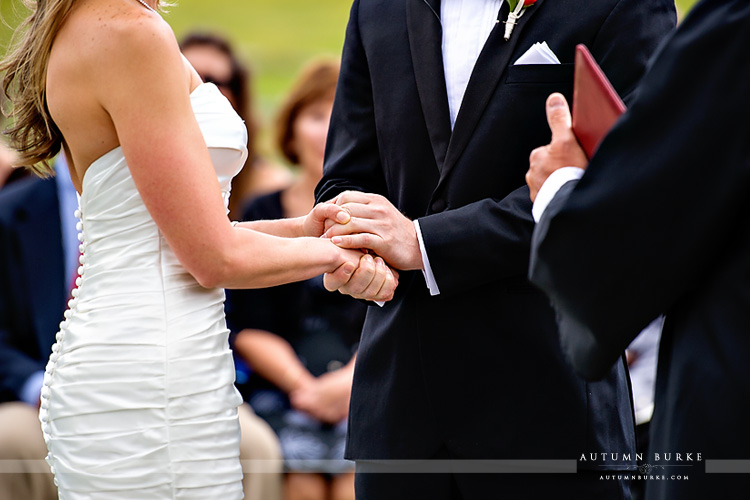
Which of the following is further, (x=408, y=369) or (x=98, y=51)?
(x=408, y=369)

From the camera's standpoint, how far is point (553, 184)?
5.25 ft

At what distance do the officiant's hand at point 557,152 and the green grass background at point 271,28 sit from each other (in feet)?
10.4

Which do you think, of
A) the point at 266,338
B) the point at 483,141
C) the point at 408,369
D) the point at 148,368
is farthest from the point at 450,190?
the point at 266,338

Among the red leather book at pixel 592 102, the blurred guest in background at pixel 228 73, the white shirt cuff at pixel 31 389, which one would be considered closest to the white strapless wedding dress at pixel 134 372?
the red leather book at pixel 592 102

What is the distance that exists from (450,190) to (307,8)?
2811mm

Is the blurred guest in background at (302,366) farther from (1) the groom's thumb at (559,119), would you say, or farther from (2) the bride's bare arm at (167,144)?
(1) the groom's thumb at (559,119)

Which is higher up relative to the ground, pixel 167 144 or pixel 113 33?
pixel 113 33

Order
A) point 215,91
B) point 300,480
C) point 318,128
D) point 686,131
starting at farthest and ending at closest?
point 318,128 < point 300,480 < point 215,91 < point 686,131

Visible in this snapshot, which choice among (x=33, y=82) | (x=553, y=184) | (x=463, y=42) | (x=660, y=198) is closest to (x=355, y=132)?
(x=463, y=42)

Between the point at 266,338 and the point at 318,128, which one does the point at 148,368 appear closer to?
the point at 266,338

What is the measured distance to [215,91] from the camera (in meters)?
2.09

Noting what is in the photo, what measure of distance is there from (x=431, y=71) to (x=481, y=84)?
0.46 feet

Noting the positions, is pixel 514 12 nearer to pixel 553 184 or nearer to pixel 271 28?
pixel 553 184

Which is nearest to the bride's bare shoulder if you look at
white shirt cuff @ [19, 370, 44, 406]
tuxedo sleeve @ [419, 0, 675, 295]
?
tuxedo sleeve @ [419, 0, 675, 295]
